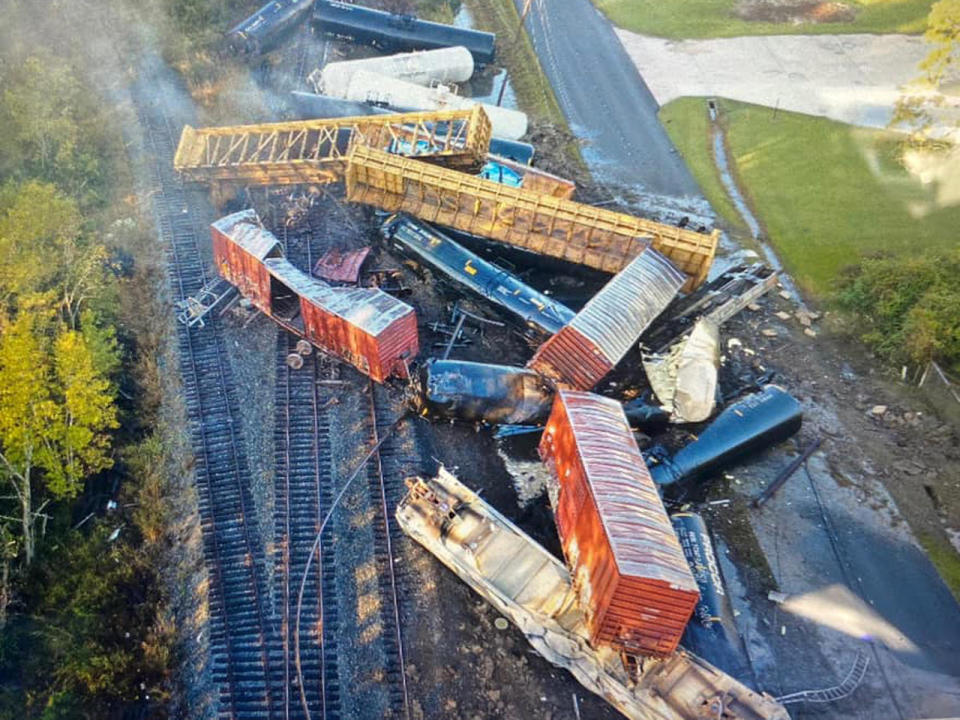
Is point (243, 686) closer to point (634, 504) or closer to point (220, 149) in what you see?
point (634, 504)

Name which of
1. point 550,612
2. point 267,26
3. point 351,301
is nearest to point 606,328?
point 351,301

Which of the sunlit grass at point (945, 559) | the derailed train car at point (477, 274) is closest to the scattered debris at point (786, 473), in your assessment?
the sunlit grass at point (945, 559)

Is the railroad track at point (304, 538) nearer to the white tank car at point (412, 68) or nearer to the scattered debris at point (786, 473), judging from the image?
the scattered debris at point (786, 473)

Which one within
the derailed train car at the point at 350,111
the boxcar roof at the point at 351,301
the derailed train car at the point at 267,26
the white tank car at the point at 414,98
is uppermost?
the derailed train car at the point at 267,26

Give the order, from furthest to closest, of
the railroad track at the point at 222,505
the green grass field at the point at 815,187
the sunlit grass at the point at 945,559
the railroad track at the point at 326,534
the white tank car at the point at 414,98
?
1. the white tank car at the point at 414,98
2. the green grass field at the point at 815,187
3. the sunlit grass at the point at 945,559
4. the railroad track at the point at 326,534
5. the railroad track at the point at 222,505

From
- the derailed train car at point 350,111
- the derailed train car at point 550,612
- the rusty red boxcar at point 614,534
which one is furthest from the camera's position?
the derailed train car at point 350,111

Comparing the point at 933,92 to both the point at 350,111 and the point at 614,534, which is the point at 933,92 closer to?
the point at 350,111
